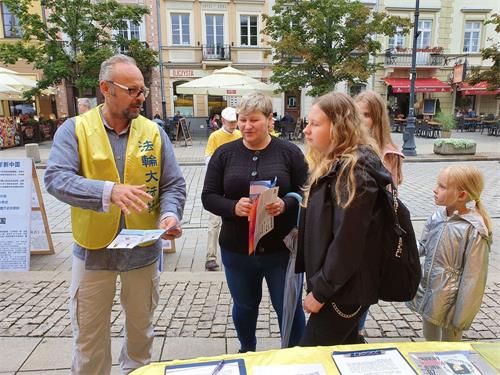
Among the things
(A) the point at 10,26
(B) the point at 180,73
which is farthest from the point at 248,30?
(A) the point at 10,26

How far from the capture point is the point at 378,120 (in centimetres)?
283

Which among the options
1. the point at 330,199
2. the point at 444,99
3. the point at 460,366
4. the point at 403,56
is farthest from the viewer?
the point at 444,99

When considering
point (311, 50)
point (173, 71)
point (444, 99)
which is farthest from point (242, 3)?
point (444, 99)

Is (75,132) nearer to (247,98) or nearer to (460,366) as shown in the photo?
(247,98)

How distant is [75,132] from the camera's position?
1987 millimetres

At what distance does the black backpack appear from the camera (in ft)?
5.56

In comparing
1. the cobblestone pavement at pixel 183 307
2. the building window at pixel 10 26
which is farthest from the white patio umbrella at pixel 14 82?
the cobblestone pavement at pixel 183 307

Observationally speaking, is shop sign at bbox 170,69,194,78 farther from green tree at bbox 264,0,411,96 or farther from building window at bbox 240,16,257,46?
green tree at bbox 264,0,411,96

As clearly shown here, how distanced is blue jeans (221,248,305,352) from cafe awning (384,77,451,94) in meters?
24.9

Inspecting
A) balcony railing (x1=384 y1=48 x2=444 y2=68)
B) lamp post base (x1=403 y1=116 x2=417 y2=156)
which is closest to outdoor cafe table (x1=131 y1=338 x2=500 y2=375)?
lamp post base (x1=403 y1=116 x2=417 y2=156)

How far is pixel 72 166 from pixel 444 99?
2952 cm

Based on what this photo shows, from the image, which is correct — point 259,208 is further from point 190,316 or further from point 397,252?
point 190,316

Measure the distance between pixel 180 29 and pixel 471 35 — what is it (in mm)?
19599

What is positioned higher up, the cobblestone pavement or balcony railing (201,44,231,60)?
balcony railing (201,44,231,60)
